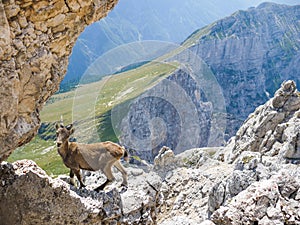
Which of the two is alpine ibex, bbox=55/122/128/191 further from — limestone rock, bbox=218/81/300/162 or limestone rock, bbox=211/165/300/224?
limestone rock, bbox=218/81/300/162

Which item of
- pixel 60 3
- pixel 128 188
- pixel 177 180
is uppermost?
pixel 60 3

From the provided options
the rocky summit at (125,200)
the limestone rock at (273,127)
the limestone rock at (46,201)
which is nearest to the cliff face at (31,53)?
the limestone rock at (46,201)

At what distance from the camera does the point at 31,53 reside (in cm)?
1250

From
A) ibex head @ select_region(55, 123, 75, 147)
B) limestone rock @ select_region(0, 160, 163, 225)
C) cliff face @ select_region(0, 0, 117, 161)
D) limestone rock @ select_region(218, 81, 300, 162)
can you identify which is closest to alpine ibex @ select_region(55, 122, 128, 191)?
ibex head @ select_region(55, 123, 75, 147)

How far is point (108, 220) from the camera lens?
1516 centimetres

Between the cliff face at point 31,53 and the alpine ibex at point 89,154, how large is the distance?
1887mm

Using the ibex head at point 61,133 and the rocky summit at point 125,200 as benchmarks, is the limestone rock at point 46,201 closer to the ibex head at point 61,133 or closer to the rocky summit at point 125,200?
the rocky summit at point 125,200

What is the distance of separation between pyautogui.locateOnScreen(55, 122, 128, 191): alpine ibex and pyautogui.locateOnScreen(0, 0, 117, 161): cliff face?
6.19ft

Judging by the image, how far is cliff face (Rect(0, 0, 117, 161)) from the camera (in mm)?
11575

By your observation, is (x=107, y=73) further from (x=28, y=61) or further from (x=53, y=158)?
(x=53, y=158)

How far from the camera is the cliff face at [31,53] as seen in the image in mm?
11575

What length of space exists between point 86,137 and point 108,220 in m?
23.0

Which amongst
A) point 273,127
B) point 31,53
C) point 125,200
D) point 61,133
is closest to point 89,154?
point 61,133

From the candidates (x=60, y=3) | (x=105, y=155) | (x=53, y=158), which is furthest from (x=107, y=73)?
(x=53, y=158)
